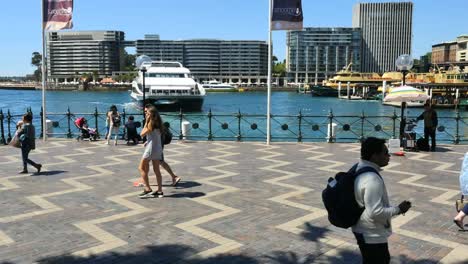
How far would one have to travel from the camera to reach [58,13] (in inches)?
625

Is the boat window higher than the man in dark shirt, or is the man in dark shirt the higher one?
the boat window

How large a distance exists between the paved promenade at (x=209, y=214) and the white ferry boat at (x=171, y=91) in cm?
3653

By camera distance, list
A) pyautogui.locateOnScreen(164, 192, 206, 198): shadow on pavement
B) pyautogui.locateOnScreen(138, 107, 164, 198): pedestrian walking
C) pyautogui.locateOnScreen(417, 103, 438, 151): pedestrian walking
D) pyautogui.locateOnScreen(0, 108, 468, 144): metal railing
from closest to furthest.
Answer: pyautogui.locateOnScreen(138, 107, 164, 198): pedestrian walking
pyautogui.locateOnScreen(164, 192, 206, 198): shadow on pavement
pyautogui.locateOnScreen(417, 103, 438, 151): pedestrian walking
pyautogui.locateOnScreen(0, 108, 468, 144): metal railing

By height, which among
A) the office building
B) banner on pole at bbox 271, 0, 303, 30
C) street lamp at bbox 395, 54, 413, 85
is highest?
the office building

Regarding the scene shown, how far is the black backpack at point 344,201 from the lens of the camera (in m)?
3.55

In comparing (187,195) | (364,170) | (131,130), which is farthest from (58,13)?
(364,170)

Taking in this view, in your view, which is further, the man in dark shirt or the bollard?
the bollard

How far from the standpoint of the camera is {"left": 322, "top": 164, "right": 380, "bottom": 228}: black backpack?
355 centimetres

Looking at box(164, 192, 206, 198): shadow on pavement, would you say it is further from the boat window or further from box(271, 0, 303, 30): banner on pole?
the boat window

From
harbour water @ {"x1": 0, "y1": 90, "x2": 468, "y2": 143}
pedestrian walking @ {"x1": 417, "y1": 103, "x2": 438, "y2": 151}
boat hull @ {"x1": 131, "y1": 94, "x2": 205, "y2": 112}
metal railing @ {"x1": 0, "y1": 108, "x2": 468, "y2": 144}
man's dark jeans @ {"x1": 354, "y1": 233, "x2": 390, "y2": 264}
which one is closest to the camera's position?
man's dark jeans @ {"x1": 354, "y1": 233, "x2": 390, "y2": 264}

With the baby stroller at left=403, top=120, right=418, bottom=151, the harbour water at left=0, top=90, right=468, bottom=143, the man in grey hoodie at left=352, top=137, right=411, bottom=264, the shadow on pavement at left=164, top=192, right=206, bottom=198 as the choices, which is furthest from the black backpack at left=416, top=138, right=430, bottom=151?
the man in grey hoodie at left=352, top=137, right=411, bottom=264

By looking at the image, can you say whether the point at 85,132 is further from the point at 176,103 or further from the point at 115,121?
the point at 176,103

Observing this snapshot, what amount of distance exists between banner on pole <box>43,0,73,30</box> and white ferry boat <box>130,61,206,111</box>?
102ft

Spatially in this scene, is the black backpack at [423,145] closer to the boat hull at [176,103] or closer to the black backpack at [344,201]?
the black backpack at [344,201]
